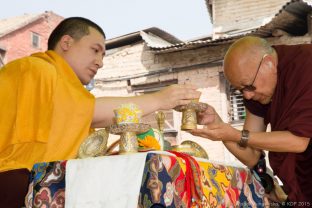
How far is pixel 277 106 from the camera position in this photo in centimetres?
267

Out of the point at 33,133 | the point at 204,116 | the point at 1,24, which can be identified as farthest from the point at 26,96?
the point at 1,24

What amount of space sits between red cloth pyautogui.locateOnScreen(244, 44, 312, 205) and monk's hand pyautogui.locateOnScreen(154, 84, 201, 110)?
508 millimetres

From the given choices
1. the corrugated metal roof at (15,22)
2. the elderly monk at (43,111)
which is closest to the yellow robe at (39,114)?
the elderly monk at (43,111)

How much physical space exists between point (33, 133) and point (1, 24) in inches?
728

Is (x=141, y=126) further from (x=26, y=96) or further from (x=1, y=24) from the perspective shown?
(x=1, y=24)

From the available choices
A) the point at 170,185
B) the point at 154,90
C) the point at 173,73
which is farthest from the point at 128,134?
the point at 154,90

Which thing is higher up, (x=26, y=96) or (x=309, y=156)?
(x=26, y=96)

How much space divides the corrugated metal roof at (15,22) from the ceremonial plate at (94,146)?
52.5 feet

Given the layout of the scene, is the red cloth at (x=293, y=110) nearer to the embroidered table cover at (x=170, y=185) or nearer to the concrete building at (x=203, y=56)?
the embroidered table cover at (x=170, y=185)

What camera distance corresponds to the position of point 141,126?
2139mm

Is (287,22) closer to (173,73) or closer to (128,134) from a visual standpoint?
(173,73)

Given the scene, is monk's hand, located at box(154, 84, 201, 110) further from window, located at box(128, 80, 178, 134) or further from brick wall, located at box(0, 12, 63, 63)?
brick wall, located at box(0, 12, 63, 63)

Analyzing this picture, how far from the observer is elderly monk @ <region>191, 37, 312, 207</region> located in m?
2.47

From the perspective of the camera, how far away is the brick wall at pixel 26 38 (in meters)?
17.3
